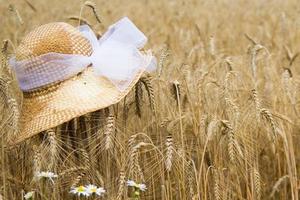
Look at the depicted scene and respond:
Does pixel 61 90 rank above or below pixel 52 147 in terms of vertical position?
above

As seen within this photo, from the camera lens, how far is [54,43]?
2221 millimetres

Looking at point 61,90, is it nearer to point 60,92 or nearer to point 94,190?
point 60,92

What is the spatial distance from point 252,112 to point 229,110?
145mm

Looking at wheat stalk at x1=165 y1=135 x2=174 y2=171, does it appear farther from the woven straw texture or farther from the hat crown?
the hat crown

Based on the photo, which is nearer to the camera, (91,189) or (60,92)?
(91,189)

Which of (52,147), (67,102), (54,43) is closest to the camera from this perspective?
(52,147)

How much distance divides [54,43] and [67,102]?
240 mm

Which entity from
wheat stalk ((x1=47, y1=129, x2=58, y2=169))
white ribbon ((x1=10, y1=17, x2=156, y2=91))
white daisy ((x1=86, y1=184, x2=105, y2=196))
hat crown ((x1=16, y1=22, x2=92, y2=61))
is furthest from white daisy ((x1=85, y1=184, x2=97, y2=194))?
hat crown ((x1=16, y1=22, x2=92, y2=61))

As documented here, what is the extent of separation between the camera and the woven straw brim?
2049 millimetres

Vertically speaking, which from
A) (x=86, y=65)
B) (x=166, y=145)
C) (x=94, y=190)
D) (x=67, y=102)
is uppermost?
(x=86, y=65)

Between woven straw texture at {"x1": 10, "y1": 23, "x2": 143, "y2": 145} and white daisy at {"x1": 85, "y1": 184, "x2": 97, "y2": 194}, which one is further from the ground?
woven straw texture at {"x1": 10, "y1": 23, "x2": 143, "y2": 145}

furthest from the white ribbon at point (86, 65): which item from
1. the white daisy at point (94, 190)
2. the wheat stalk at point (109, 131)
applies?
the white daisy at point (94, 190)

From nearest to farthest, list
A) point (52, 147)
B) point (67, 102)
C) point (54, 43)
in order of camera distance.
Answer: point (52, 147) < point (67, 102) < point (54, 43)

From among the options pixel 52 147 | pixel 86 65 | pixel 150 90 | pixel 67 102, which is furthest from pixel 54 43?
pixel 52 147
